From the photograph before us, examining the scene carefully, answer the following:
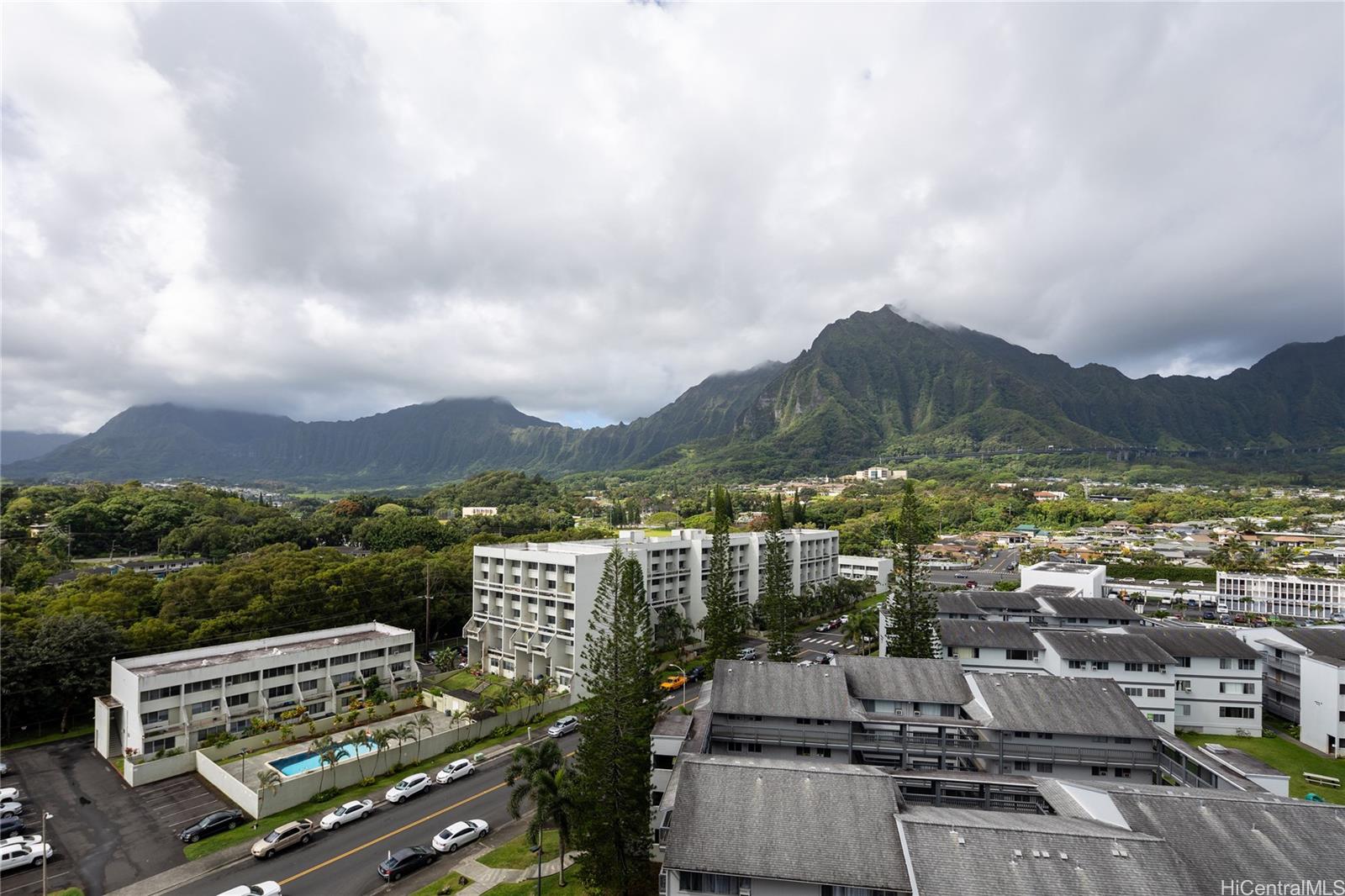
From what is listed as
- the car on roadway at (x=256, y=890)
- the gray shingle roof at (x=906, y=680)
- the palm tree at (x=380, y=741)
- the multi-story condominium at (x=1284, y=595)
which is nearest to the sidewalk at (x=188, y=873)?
the car on roadway at (x=256, y=890)

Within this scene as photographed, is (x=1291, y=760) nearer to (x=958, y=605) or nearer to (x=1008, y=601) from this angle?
(x=1008, y=601)

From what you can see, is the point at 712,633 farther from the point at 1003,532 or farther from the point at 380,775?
the point at 1003,532

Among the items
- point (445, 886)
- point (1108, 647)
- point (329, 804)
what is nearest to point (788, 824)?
point (445, 886)

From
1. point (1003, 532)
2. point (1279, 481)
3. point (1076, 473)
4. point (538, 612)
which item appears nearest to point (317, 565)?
point (538, 612)

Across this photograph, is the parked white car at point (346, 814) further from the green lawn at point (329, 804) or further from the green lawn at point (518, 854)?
the green lawn at point (518, 854)

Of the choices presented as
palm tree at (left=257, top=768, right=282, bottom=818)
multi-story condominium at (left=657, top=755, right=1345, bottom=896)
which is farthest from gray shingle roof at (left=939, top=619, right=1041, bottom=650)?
palm tree at (left=257, top=768, right=282, bottom=818)

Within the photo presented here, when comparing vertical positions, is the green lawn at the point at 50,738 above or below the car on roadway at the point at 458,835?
below

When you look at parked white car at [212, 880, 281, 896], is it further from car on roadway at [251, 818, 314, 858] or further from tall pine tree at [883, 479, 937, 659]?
tall pine tree at [883, 479, 937, 659]
